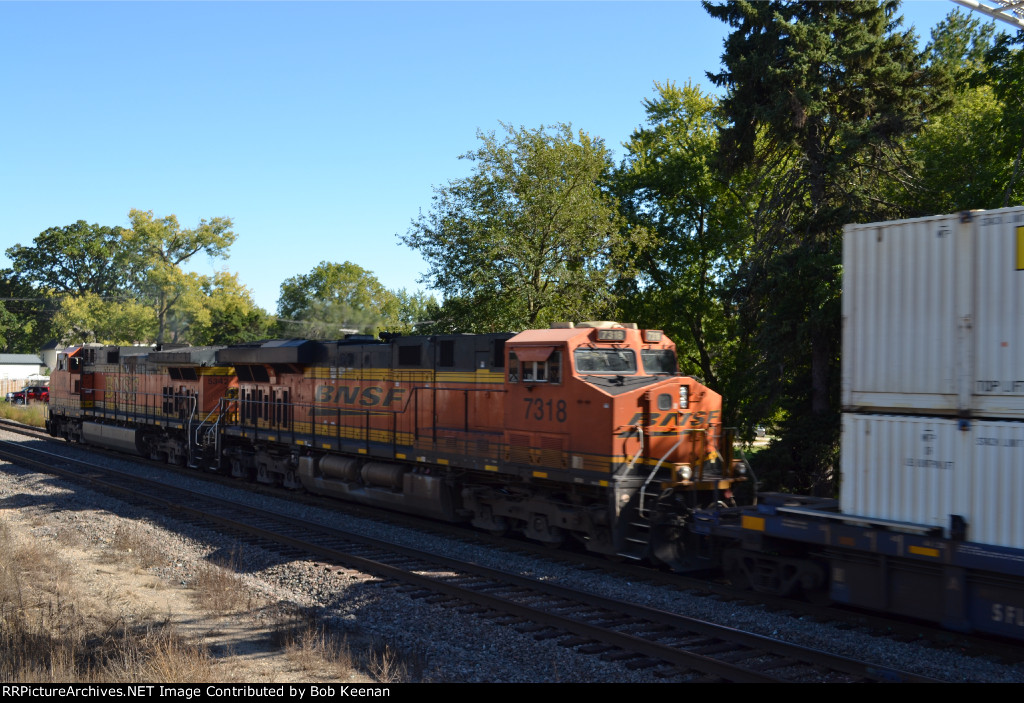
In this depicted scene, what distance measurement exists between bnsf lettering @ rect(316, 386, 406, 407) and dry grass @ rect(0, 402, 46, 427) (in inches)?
1111

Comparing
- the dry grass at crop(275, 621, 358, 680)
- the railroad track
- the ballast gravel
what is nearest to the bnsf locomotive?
the ballast gravel

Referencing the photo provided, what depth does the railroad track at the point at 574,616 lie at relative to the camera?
750cm

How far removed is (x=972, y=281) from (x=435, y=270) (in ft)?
57.7

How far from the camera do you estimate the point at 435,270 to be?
77.8 ft

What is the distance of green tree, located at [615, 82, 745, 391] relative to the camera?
2822cm

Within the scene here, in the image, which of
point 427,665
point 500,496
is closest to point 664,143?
point 500,496

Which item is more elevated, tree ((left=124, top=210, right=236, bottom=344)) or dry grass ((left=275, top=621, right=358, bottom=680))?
tree ((left=124, top=210, right=236, bottom=344))

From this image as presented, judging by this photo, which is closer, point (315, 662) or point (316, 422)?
point (315, 662)

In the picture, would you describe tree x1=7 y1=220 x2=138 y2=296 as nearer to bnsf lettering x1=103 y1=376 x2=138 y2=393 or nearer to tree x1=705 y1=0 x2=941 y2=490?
bnsf lettering x1=103 y1=376 x2=138 y2=393

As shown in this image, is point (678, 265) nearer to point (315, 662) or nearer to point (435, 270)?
point (435, 270)

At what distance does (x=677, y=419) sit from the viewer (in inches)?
469

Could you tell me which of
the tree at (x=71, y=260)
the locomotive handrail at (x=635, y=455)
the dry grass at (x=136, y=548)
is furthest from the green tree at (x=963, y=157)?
the tree at (x=71, y=260)

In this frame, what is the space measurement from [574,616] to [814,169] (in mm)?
12998
